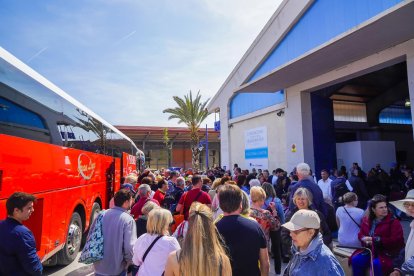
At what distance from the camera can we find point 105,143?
455 inches

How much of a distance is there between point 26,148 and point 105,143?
6507mm

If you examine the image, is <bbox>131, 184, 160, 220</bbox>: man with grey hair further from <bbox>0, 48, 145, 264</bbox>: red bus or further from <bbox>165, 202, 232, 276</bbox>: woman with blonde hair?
<bbox>165, 202, 232, 276</bbox>: woman with blonde hair

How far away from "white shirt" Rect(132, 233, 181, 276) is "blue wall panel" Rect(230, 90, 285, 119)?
47.6 feet

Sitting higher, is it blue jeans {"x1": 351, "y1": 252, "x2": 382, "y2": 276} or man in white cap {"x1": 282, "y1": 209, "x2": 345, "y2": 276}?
man in white cap {"x1": 282, "y1": 209, "x2": 345, "y2": 276}

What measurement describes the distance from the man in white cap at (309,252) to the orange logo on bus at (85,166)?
647 cm

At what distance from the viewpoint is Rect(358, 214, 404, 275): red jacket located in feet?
13.6

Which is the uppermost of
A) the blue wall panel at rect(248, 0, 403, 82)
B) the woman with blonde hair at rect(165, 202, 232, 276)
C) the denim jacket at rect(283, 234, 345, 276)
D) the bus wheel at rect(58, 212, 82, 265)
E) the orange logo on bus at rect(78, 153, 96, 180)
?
the blue wall panel at rect(248, 0, 403, 82)

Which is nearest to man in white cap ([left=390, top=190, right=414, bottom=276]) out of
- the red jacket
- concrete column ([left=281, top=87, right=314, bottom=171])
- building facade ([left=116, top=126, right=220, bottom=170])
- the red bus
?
the red jacket

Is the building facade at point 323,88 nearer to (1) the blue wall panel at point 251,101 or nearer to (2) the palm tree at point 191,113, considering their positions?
(1) the blue wall panel at point 251,101

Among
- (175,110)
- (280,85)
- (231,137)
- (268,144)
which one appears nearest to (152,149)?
(175,110)

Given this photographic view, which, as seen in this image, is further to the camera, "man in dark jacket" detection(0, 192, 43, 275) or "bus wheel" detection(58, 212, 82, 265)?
"bus wheel" detection(58, 212, 82, 265)

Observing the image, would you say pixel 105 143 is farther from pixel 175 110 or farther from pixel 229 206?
pixel 175 110

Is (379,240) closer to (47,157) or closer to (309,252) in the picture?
(309,252)

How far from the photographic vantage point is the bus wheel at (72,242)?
6934mm
